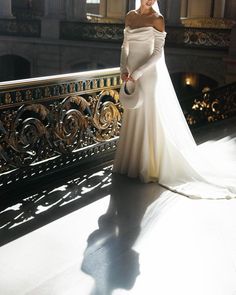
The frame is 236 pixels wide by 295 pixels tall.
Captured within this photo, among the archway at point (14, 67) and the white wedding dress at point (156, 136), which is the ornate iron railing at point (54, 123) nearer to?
the white wedding dress at point (156, 136)

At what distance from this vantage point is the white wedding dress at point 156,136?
205 inches

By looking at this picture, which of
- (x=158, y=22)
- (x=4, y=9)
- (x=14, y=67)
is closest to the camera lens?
(x=158, y=22)

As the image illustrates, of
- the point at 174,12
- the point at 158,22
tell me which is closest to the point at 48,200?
the point at 158,22

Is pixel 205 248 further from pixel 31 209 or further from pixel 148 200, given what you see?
pixel 31 209

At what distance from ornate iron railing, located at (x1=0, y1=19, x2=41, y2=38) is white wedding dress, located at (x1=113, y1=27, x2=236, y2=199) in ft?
50.0

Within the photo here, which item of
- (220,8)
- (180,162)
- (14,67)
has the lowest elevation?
(14,67)

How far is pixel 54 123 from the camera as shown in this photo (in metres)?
5.68

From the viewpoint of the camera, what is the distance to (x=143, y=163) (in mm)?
5469

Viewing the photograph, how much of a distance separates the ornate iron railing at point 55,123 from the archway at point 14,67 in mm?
16382

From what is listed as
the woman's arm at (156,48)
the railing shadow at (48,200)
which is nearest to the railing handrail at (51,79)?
the woman's arm at (156,48)

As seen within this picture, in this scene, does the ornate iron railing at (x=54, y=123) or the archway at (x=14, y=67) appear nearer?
the ornate iron railing at (x=54, y=123)

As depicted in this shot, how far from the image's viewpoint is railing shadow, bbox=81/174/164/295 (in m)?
3.52

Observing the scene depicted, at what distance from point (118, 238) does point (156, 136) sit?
1578 mm

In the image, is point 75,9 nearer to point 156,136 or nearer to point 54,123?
point 54,123
